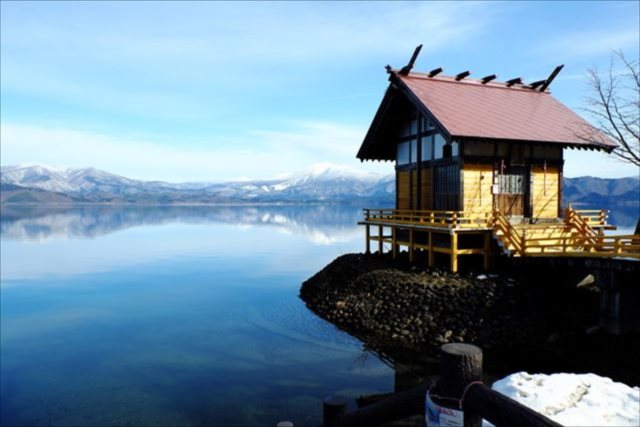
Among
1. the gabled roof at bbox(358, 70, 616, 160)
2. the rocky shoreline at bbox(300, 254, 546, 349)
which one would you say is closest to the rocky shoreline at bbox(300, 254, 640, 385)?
the rocky shoreline at bbox(300, 254, 546, 349)

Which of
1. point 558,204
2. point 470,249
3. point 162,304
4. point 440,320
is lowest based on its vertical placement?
point 162,304

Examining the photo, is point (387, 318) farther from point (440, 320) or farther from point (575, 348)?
point (575, 348)

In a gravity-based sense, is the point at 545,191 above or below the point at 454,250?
above

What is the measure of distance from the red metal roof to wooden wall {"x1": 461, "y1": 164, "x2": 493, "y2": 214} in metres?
2.25

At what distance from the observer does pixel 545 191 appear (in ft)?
90.2

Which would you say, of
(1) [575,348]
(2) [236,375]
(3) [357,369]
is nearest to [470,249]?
(1) [575,348]

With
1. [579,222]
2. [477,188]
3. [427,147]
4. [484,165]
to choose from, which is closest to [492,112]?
[484,165]

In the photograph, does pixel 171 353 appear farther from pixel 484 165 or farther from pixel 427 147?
pixel 484 165

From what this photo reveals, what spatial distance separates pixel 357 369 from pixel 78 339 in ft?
51.3

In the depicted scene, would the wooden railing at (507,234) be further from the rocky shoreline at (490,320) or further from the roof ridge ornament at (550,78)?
the roof ridge ornament at (550,78)

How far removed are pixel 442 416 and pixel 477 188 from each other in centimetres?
2352

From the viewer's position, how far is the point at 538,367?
17031 millimetres

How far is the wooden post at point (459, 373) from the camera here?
4234 millimetres

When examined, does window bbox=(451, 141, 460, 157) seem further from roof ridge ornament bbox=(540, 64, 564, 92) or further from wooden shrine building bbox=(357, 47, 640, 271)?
roof ridge ornament bbox=(540, 64, 564, 92)
